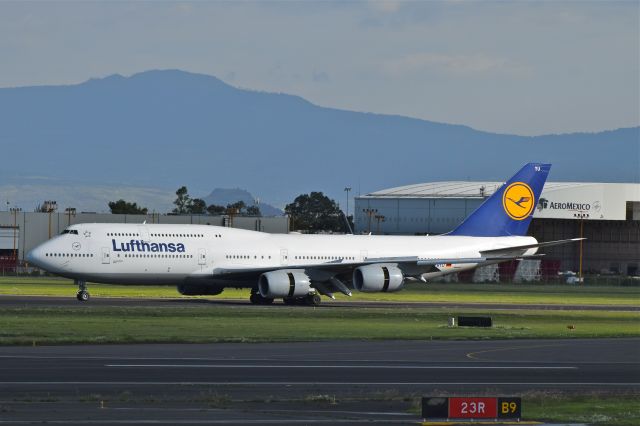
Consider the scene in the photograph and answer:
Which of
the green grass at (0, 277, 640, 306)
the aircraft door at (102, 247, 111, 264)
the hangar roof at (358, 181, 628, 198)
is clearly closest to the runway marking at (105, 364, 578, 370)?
the aircraft door at (102, 247, 111, 264)

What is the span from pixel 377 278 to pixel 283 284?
4.82 meters

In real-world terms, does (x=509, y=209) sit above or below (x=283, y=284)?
above

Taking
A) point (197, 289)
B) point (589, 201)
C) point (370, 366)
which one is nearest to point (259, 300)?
point (197, 289)

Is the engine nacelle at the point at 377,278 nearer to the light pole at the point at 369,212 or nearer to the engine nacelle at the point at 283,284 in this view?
the engine nacelle at the point at 283,284

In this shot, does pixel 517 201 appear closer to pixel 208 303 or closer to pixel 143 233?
pixel 208 303

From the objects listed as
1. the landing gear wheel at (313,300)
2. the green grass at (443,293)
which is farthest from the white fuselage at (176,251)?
the green grass at (443,293)

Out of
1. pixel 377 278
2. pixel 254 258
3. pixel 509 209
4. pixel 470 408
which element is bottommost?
pixel 470 408

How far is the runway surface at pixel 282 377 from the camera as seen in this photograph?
71.7 ft

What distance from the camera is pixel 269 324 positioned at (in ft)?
150

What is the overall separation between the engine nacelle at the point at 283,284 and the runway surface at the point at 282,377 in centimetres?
2145

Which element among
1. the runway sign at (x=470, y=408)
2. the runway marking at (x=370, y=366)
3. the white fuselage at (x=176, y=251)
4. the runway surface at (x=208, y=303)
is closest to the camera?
the runway sign at (x=470, y=408)

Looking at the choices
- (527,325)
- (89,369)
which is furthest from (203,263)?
(89,369)

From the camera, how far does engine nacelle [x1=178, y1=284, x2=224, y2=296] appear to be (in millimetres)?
63197

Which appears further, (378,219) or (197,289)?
(378,219)
